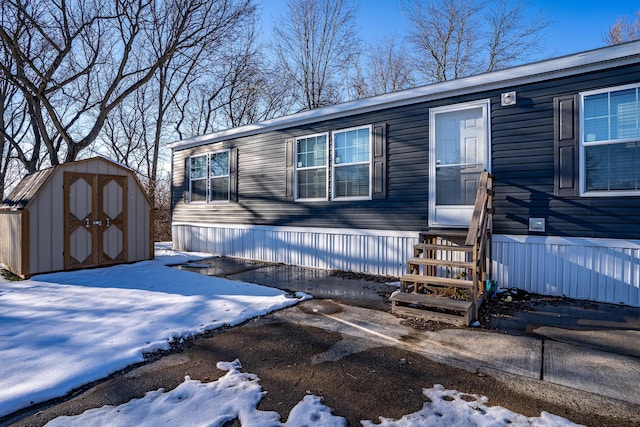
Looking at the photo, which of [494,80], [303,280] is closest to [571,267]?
[494,80]

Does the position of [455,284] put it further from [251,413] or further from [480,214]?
[251,413]

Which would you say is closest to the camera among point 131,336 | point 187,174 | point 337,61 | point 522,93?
point 131,336

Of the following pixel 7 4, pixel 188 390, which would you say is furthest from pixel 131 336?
pixel 7 4

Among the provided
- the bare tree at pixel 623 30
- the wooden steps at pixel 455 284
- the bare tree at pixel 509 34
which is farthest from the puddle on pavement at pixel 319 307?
the bare tree at pixel 623 30

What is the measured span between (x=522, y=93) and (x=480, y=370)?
13.3 ft

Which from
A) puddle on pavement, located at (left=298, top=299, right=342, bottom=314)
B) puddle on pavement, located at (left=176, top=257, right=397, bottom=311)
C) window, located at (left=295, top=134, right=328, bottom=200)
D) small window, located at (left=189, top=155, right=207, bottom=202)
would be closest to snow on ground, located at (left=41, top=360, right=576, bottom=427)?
puddle on pavement, located at (left=298, top=299, right=342, bottom=314)

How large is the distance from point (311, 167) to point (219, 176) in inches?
121

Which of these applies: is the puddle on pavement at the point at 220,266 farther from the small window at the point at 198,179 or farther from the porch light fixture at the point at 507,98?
the porch light fixture at the point at 507,98

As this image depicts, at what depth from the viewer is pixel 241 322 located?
3836 millimetres

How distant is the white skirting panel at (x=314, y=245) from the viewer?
617 centimetres

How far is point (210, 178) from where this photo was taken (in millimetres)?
9328

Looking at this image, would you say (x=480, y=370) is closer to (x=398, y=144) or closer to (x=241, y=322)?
(x=241, y=322)

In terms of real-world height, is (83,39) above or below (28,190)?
above

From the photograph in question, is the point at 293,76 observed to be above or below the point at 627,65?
above
